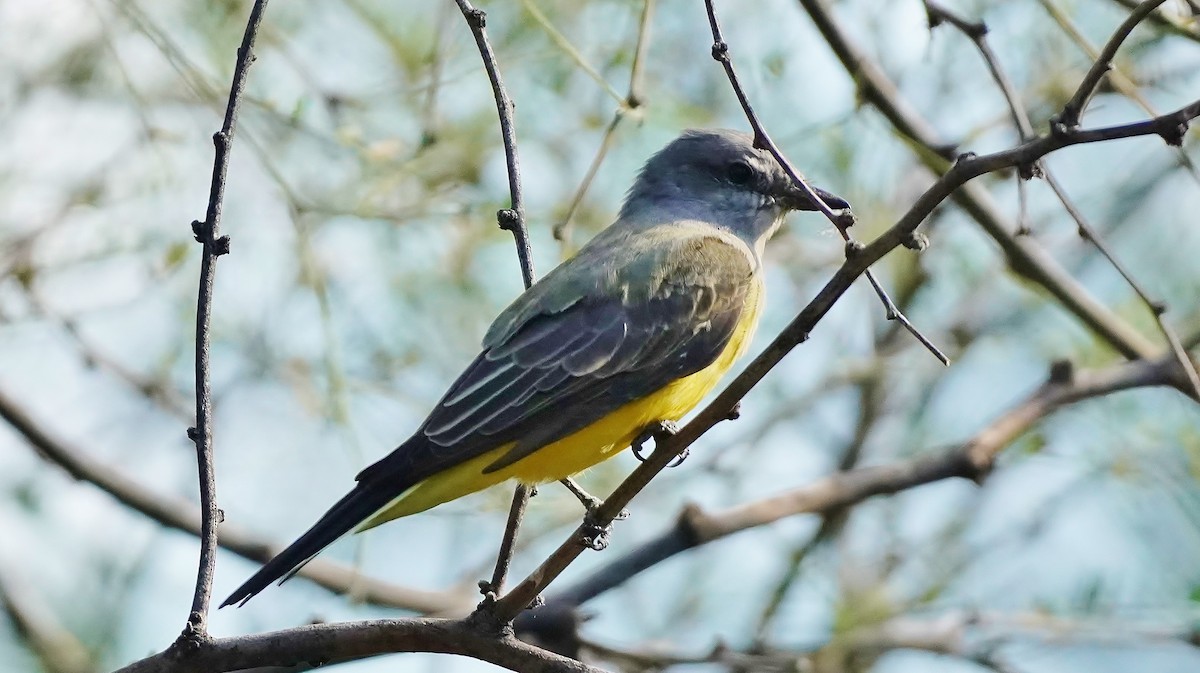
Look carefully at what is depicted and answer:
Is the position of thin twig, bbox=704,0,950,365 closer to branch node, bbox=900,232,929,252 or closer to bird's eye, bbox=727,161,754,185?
branch node, bbox=900,232,929,252

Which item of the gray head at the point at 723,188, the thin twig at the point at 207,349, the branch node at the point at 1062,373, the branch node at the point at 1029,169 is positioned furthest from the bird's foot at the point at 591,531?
the branch node at the point at 1062,373

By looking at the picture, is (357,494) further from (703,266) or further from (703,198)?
(703,198)

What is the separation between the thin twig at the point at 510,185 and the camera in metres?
3.48

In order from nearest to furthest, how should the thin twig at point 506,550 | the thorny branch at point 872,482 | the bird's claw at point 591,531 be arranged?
the bird's claw at point 591,531 → the thin twig at point 506,550 → the thorny branch at point 872,482

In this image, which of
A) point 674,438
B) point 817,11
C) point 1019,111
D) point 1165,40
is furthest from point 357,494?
point 1165,40

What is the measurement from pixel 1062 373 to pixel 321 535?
2728 mm

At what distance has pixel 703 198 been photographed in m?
5.26

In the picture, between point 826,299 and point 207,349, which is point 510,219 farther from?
point 826,299

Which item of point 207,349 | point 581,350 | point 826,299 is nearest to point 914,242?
point 826,299

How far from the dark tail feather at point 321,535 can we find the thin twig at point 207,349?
0.25ft

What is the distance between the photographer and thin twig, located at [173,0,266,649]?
2.96 m

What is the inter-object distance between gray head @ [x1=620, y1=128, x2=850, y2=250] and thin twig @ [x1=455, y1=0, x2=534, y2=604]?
1483 millimetres

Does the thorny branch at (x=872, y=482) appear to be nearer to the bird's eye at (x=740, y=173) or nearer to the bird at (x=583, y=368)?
the bird at (x=583, y=368)

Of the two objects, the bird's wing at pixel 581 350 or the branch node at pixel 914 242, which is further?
the bird's wing at pixel 581 350
